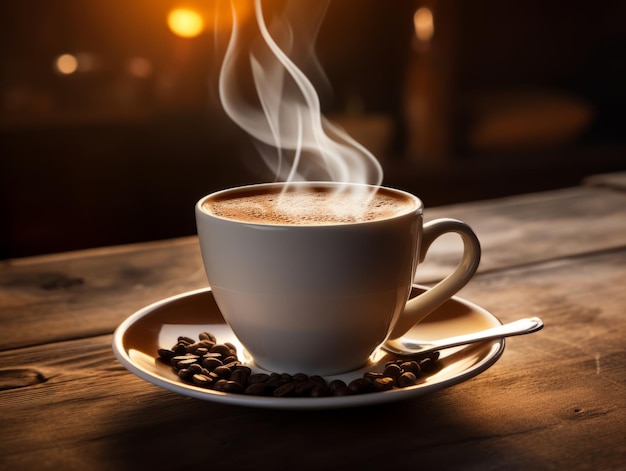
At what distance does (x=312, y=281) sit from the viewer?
0.69 metres

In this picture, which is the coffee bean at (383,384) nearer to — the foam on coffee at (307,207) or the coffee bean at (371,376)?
the coffee bean at (371,376)

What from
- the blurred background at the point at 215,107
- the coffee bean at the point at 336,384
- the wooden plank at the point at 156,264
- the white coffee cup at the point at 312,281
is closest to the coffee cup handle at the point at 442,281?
the white coffee cup at the point at 312,281

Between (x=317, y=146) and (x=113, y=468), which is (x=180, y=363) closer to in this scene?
(x=113, y=468)

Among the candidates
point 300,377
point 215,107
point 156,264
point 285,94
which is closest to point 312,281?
point 300,377

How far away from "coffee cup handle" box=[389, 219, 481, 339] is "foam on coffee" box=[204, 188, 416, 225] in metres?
0.04

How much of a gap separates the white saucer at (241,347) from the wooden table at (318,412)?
32mm

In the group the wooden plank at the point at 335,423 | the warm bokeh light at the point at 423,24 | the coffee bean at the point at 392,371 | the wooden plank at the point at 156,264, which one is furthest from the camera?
the warm bokeh light at the point at 423,24

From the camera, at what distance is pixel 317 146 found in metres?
0.93

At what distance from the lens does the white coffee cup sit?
2.24 feet

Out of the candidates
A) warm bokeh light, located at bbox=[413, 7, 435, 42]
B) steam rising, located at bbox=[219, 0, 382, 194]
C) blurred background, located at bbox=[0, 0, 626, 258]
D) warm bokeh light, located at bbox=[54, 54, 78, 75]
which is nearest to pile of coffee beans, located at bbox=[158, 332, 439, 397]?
steam rising, located at bbox=[219, 0, 382, 194]

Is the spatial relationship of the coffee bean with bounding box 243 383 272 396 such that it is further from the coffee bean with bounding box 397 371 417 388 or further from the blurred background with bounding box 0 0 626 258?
the blurred background with bounding box 0 0 626 258

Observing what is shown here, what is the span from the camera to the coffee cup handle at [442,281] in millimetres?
796

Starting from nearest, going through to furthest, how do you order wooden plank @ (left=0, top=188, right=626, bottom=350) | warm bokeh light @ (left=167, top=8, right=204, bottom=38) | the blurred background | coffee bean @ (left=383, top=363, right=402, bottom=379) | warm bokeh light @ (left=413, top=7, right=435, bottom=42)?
coffee bean @ (left=383, top=363, right=402, bottom=379) < wooden plank @ (left=0, top=188, right=626, bottom=350) < the blurred background < warm bokeh light @ (left=167, top=8, right=204, bottom=38) < warm bokeh light @ (left=413, top=7, right=435, bottom=42)

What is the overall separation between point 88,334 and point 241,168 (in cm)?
272
